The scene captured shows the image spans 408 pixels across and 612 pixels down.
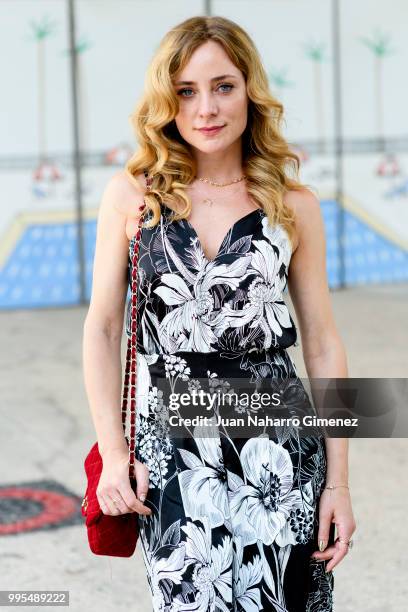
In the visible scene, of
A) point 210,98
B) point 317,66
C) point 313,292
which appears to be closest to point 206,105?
point 210,98

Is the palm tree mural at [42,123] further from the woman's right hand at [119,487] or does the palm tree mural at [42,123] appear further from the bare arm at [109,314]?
the woman's right hand at [119,487]

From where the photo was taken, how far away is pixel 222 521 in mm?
1997

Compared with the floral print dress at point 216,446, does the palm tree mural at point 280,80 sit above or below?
above

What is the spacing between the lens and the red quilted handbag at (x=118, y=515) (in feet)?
6.62

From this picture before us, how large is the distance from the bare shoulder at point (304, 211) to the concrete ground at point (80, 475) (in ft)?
3.68

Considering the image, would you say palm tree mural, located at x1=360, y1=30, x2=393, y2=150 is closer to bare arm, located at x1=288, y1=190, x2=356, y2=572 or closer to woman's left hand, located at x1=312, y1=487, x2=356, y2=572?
bare arm, located at x1=288, y1=190, x2=356, y2=572

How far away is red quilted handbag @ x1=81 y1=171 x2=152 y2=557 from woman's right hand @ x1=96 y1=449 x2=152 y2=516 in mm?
17

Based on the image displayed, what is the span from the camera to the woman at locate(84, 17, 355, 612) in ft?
6.57

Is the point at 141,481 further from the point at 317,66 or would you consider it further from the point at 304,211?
the point at 317,66

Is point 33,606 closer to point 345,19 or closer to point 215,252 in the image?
point 215,252

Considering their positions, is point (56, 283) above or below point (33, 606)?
above

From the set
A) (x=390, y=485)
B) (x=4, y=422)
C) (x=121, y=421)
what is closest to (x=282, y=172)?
(x=121, y=421)

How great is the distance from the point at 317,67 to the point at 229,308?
8.17 m

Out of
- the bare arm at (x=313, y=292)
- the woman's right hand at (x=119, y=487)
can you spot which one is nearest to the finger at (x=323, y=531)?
the bare arm at (x=313, y=292)
